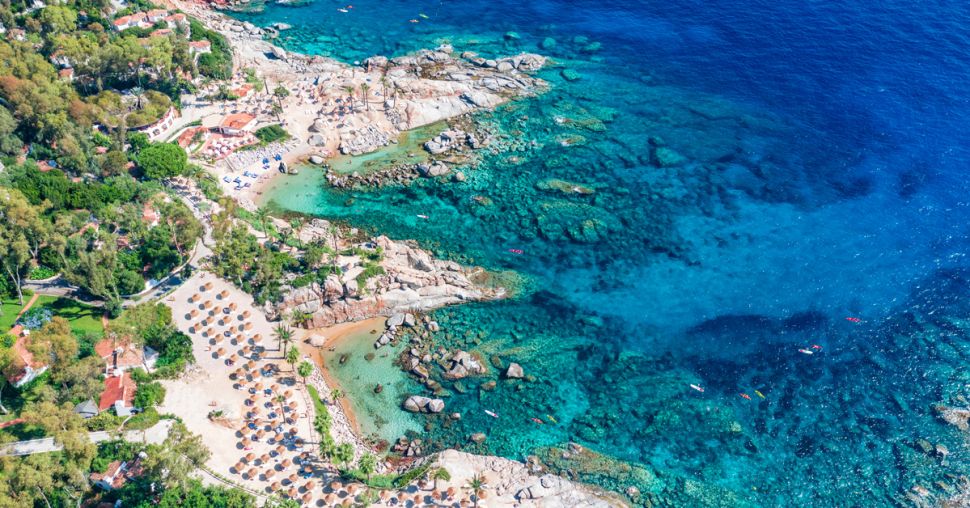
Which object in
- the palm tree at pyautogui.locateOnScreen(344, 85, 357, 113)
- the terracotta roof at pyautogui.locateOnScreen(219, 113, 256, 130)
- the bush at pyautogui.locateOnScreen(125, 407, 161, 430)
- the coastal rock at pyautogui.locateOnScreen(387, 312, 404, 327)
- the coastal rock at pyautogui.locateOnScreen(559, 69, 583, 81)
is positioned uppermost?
the coastal rock at pyautogui.locateOnScreen(559, 69, 583, 81)

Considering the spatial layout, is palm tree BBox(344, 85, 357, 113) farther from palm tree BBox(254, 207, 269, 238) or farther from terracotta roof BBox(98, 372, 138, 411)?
terracotta roof BBox(98, 372, 138, 411)

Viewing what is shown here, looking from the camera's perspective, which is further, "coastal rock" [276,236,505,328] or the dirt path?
"coastal rock" [276,236,505,328]

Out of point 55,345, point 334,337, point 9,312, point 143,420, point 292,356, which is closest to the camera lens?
point 55,345

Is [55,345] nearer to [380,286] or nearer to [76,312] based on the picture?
[76,312]

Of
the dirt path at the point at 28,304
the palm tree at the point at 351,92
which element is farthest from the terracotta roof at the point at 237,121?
the dirt path at the point at 28,304

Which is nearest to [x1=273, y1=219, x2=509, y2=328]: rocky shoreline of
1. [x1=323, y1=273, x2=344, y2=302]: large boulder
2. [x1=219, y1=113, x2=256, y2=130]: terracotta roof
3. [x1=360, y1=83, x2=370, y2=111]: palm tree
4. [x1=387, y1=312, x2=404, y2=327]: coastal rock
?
[x1=323, y1=273, x2=344, y2=302]: large boulder

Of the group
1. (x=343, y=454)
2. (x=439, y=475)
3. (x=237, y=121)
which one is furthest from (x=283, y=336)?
(x=237, y=121)

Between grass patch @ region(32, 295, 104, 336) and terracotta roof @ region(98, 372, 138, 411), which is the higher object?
grass patch @ region(32, 295, 104, 336)
